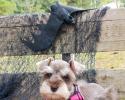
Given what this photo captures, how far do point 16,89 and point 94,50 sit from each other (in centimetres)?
87

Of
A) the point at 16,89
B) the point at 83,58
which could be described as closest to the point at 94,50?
the point at 83,58

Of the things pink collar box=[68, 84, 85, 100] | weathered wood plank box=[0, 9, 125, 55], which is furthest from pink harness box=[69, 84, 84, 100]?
weathered wood plank box=[0, 9, 125, 55]

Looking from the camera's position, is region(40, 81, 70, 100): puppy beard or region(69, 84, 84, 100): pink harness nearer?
region(40, 81, 70, 100): puppy beard

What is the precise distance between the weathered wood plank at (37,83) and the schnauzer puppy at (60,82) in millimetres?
321

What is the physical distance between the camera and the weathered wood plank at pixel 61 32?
4516 millimetres

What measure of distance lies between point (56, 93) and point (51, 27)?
3.71 feet

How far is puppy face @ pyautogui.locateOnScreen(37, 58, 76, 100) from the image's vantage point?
368 cm

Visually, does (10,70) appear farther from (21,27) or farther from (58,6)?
(58,6)

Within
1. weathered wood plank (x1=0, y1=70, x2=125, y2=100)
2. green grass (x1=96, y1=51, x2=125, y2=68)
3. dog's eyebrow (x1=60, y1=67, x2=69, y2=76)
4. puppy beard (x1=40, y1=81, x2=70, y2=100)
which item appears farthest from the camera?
green grass (x1=96, y1=51, x2=125, y2=68)

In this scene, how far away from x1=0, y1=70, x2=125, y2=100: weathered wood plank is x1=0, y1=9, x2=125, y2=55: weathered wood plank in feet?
0.72

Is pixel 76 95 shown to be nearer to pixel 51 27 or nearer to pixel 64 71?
pixel 64 71

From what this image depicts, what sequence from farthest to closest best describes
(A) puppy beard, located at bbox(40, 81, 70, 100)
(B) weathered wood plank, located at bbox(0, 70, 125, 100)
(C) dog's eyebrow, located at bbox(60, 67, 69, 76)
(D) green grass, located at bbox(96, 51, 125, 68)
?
(D) green grass, located at bbox(96, 51, 125, 68)
(B) weathered wood plank, located at bbox(0, 70, 125, 100)
(C) dog's eyebrow, located at bbox(60, 67, 69, 76)
(A) puppy beard, located at bbox(40, 81, 70, 100)

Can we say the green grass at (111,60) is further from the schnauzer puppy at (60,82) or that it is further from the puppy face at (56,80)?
the puppy face at (56,80)

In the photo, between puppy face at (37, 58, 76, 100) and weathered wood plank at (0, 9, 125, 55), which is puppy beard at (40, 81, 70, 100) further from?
weathered wood plank at (0, 9, 125, 55)
